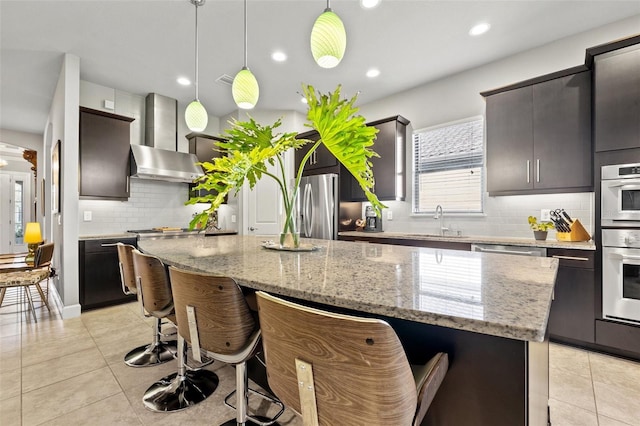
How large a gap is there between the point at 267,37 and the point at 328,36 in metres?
1.67

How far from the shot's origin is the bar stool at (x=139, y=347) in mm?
1990

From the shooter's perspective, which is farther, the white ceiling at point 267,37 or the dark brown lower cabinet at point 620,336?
the white ceiling at point 267,37

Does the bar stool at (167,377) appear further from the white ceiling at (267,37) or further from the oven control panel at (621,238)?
the oven control panel at (621,238)

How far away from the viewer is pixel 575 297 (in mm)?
2424

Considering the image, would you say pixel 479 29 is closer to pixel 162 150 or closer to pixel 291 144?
pixel 291 144

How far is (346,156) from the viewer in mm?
1690

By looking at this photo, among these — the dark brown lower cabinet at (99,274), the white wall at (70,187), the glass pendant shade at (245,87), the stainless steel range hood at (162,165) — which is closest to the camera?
the glass pendant shade at (245,87)

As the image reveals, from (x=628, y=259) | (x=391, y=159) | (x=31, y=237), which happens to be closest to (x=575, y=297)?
(x=628, y=259)

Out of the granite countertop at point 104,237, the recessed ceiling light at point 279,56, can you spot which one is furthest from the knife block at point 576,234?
the granite countertop at point 104,237

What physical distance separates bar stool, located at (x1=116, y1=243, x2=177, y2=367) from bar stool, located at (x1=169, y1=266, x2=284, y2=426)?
3.53 feet

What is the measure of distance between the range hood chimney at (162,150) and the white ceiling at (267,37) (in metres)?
0.31

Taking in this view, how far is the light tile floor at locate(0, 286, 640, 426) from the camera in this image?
62.7 inches

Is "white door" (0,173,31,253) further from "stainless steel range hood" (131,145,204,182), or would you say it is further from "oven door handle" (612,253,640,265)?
"oven door handle" (612,253,640,265)

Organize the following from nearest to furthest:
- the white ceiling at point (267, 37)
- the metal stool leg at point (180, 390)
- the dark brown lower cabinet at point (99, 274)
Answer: the metal stool leg at point (180, 390) → the white ceiling at point (267, 37) → the dark brown lower cabinet at point (99, 274)
